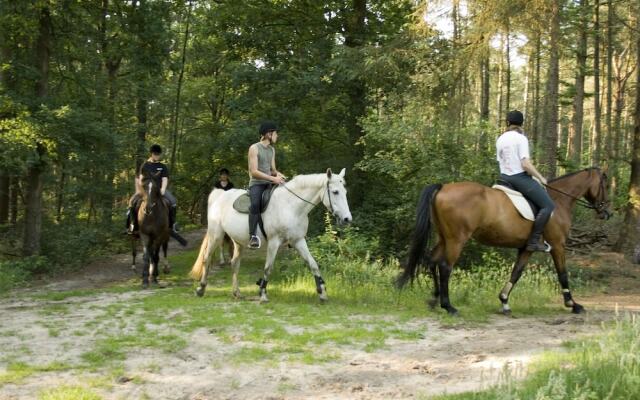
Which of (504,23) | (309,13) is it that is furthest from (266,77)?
(504,23)

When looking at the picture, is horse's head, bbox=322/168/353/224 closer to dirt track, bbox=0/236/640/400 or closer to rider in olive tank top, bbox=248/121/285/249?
rider in olive tank top, bbox=248/121/285/249

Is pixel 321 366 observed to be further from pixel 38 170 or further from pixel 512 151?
pixel 38 170

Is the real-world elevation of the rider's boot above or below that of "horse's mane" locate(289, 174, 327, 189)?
below

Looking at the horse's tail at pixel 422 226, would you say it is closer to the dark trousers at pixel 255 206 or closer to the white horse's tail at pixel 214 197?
the dark trousers at pixel 255 206

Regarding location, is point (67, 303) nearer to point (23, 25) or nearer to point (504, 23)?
point (23, 25)

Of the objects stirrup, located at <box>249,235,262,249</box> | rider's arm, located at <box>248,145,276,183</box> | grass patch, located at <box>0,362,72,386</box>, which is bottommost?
grass patch, located at <box>0,362,72,386</box>

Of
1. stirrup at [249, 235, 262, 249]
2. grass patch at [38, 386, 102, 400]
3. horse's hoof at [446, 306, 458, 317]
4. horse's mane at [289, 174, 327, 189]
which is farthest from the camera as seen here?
stirrup at [249, 235, 262, 249]

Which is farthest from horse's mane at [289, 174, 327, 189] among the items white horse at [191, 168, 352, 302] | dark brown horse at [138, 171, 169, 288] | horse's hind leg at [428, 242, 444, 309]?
dark brown horse at [138, 171, 169, 288]

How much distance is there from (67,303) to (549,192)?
324 inches

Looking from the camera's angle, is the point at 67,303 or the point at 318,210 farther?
the point at 318,210

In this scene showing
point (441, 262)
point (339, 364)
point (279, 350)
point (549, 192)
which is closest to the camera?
point (339, 364)

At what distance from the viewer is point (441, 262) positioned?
7.95m

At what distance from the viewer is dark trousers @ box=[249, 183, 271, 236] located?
877cm

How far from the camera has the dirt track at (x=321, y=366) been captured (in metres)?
4.58
